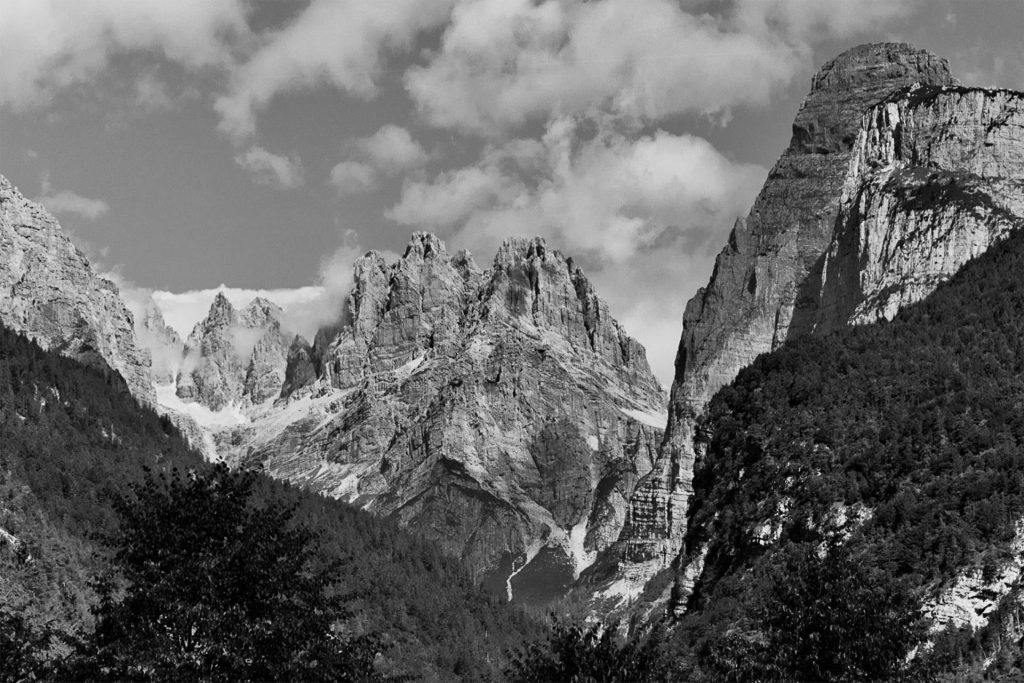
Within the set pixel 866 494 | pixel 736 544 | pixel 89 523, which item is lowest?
pixel 89 523

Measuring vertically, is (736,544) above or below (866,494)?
below

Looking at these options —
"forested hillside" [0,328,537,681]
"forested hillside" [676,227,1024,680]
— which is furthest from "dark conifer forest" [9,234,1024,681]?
"forested hillside" [0,328,537,681]

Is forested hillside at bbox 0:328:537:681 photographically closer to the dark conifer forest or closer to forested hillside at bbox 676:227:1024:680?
the dark conifer forest

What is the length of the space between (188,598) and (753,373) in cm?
7177

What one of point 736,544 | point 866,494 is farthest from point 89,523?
point 866,494

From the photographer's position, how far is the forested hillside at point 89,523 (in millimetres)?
135750

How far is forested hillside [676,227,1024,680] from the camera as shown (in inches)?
2808

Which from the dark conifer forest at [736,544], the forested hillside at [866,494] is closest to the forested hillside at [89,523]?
the dark conifer forest at [736,544]

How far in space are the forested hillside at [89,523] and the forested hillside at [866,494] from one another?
131 ft

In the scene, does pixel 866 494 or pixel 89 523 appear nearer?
pixel 866 494

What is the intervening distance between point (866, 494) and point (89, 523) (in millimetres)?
77431

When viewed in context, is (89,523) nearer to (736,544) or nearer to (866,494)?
(736,544)

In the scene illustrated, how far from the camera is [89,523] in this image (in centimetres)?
15225

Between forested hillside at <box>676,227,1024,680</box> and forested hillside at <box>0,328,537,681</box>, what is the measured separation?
39896mm
